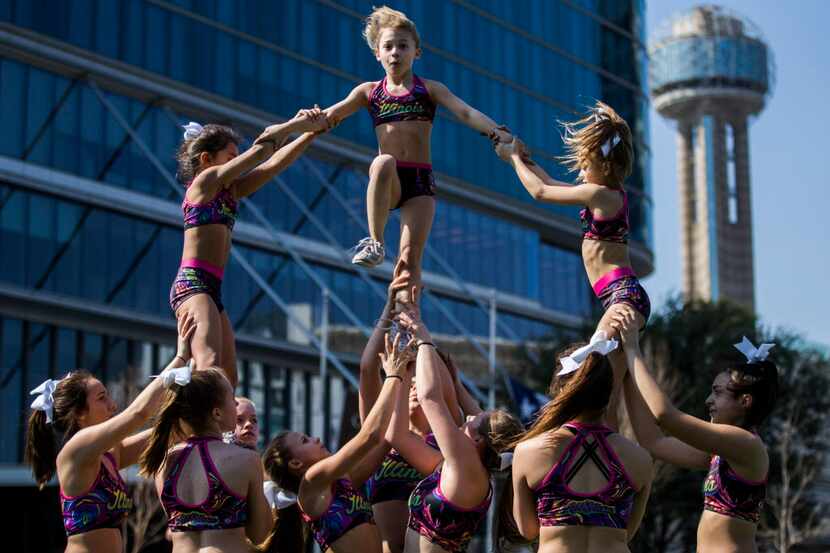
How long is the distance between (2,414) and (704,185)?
10895cm

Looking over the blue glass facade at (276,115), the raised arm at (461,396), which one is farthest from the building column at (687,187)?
the raised arm at (461,396)

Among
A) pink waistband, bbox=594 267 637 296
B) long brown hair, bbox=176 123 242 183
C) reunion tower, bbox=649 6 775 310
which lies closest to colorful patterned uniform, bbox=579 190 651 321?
pink waistband, bbox=594 267 637 296

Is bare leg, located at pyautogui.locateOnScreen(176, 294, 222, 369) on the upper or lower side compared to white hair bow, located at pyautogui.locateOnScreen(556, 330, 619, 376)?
upper

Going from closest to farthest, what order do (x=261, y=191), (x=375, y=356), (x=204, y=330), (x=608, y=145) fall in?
(x=608, y=145)
(x=204, y=330)
(x=375, y=356)
(x=261, y=191)

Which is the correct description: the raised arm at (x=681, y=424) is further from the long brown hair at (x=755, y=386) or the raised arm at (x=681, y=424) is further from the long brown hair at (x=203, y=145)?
the long brown hair at (x=203, y=145)

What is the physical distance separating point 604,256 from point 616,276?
14 centimetres

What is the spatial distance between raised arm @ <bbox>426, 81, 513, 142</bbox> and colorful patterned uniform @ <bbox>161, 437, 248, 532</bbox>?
8.96 ft

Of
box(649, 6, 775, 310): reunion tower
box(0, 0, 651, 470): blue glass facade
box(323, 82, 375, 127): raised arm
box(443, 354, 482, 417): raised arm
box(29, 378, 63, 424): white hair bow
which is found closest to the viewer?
box(29, 378, 63, 424): white hair bow

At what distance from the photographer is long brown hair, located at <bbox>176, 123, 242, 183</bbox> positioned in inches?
345

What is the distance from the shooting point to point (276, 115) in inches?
1615

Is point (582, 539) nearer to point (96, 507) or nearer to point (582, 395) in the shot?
point (582, 395)

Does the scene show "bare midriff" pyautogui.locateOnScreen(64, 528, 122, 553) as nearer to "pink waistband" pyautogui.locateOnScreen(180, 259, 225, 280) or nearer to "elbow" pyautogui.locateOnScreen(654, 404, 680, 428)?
"pink waistband" pyautogui.locateOnScreen(180, 259, 225, 280)

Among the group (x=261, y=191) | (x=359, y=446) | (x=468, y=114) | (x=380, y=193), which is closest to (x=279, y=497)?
(x=359, y=446)

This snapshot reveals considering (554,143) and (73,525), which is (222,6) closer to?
(554,143)
